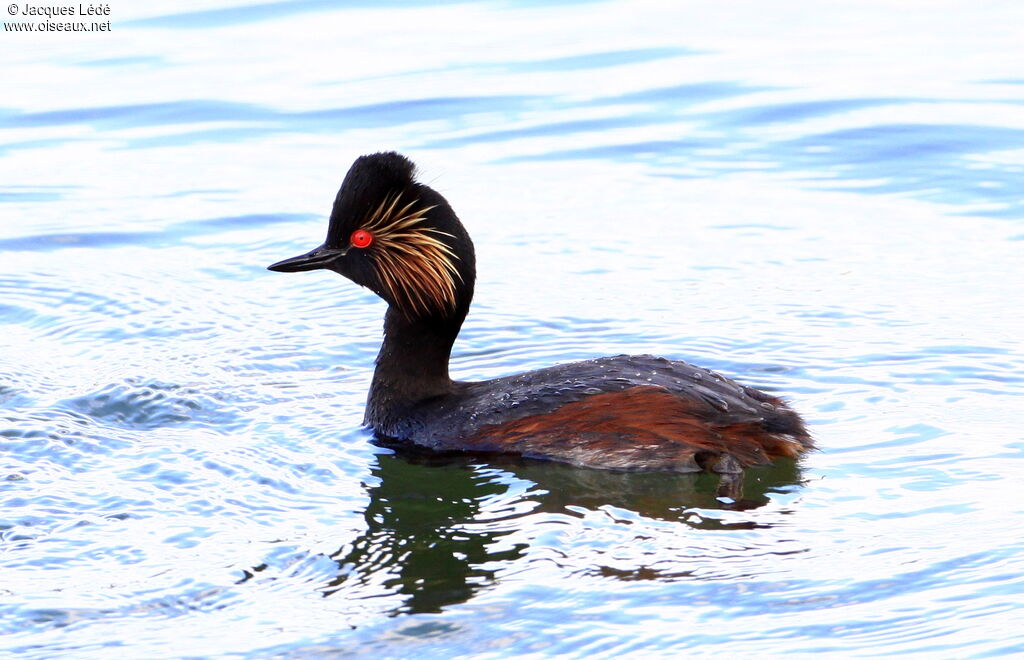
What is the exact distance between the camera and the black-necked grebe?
753cm

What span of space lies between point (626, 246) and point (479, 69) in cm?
612

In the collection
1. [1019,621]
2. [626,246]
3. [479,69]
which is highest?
[479,69]

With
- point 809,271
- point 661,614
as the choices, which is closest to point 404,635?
point 661,614

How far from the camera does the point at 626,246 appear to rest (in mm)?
11641

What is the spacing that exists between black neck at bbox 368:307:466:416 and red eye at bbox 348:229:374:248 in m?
0.46

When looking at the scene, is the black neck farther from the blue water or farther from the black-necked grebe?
the blue water

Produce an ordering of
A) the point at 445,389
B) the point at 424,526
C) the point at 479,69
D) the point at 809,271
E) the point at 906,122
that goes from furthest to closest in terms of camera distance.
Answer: the point at 479,69 → the point at 906,122 → the point at 809,271 → the point at 445,389 → the point at 424,526

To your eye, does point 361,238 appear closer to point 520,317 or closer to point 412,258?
point 412,258

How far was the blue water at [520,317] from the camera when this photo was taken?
20.1 feet

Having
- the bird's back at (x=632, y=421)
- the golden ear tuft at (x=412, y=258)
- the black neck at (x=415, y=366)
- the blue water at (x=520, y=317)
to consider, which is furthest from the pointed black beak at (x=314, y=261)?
the bird's back at (x=632, y=421)

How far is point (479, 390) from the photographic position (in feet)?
26.8

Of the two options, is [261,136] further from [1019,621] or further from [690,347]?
[1019,621]

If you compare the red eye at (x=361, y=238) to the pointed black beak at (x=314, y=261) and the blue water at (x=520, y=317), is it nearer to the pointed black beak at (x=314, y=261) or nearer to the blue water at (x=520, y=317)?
the pointed black beak at (x=314, y=261)

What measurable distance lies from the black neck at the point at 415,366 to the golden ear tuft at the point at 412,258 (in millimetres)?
102
